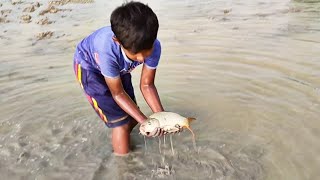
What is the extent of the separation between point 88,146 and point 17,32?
5774 millimetres

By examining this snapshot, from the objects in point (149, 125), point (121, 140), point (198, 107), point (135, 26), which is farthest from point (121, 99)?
point (198, 107)

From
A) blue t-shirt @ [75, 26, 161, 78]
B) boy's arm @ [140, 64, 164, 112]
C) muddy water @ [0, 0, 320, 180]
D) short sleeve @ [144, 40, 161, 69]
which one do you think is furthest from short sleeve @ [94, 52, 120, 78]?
muddy water @ [0, 0, 320, 180]

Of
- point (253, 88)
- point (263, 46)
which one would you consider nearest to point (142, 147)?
point (253, 88)

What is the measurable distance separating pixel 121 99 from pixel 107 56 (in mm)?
358

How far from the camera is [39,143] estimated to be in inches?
147

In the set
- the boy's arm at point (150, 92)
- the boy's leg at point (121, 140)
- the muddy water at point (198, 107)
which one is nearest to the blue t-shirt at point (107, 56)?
the boy's arm at point (150, 92)

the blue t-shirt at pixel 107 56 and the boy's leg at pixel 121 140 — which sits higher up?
the blue t-shirt at pixel 107 56

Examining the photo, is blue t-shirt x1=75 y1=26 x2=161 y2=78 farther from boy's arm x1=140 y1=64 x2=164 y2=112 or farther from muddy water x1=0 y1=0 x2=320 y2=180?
muddy water x1=0 y1=0 x2=320 y2=180

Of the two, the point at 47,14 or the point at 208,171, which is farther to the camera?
the point at 47,14

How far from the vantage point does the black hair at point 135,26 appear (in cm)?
237

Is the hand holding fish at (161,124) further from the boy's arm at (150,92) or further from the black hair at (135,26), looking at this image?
the black hair at (135,26)

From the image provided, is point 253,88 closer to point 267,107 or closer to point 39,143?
point 267,107

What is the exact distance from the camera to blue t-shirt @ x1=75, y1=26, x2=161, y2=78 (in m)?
2.85

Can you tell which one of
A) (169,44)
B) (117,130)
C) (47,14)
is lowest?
(47,14)
